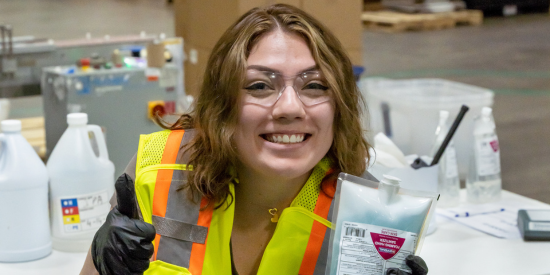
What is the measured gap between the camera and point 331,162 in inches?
69.9

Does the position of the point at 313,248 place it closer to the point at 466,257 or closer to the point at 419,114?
the point at 466,257

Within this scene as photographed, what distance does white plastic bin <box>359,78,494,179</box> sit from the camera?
11.0 ft

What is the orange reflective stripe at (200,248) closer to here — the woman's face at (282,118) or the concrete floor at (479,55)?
the woman's face at (282,118)

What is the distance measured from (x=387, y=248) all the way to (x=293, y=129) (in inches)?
15.6

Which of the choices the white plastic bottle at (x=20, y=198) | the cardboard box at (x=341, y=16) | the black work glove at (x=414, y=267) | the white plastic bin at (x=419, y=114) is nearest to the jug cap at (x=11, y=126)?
the white plastic bottle at (x=20, y=198)

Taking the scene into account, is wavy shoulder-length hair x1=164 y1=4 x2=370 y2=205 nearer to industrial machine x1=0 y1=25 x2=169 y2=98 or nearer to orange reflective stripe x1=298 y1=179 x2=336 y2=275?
orange reflective stripe x1=298 y1=179 x2=336 y2=275

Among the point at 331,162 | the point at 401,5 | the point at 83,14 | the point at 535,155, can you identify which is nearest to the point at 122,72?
the point at 331,162

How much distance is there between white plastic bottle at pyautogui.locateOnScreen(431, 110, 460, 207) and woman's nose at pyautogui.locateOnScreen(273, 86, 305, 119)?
0.94 metres

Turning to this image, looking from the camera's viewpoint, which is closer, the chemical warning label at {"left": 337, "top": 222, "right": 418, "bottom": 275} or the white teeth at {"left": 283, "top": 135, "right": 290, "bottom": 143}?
the chemical warning label at {"left": 337, "top": 222, "right": 418, "bottom": 275}

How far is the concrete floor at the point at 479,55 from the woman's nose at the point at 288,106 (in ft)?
10.7

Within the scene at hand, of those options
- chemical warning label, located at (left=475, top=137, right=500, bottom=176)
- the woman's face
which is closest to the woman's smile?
the woman's face

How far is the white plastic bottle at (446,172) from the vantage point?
2307 millimetres

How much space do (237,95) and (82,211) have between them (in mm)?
721

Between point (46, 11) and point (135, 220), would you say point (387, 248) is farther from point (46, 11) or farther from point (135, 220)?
point (46, 11)
